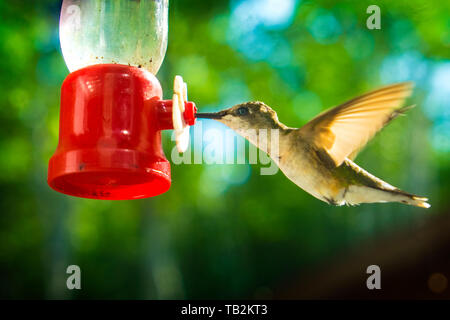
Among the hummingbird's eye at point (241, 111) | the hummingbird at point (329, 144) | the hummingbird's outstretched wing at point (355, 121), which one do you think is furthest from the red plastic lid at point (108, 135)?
the hummingbird's outstretched wing at point (355, 121)

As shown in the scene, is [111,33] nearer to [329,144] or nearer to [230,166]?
[329,144]

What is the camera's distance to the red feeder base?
239cm

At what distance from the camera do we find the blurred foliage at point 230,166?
13.4 metres

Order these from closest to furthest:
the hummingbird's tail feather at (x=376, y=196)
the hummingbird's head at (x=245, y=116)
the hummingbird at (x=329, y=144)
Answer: the hummingbird at (x=329, y=144) < the hummingbird's head at (x=245, y=116) < the hummingbird's tail feather at (x=376, y=196)

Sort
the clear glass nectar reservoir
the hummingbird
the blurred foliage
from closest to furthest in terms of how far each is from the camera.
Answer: the hummingbird, the clear glass nectar reservoir, the blurred foliage

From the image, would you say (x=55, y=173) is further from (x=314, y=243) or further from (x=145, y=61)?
(x=314, y=243)

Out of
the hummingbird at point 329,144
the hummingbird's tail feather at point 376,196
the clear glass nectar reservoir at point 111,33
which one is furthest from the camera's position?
the clear glass nectar reservoir at point 111,33

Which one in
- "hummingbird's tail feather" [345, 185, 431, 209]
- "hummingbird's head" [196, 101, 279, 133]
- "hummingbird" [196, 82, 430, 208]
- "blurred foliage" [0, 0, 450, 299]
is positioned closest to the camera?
"hummingbird" [196, 82, 430, 208]

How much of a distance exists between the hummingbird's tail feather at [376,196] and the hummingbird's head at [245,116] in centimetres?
61

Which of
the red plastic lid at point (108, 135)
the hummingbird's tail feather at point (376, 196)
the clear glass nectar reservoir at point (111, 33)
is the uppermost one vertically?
the clear glass nectar reservoir at point (111, 33)

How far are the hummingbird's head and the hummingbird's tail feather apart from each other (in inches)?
23.9

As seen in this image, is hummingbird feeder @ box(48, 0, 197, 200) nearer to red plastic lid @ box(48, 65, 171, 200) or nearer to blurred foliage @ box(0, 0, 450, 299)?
red plastic lid @ box(48, 65, 171, 200)

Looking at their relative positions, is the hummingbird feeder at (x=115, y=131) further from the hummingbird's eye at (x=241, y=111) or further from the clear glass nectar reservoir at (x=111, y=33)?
the clear glass nectar reservoir at (x=111, y=33)

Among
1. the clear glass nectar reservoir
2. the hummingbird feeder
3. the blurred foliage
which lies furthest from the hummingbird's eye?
the blurred foliage
